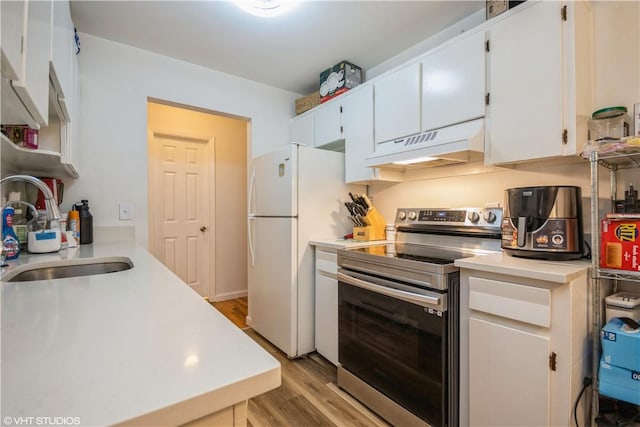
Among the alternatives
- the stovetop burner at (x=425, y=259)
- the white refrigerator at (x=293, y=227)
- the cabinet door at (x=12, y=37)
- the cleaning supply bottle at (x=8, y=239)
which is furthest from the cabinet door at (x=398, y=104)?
the cleaning supply bottle at (x=8, y=239)

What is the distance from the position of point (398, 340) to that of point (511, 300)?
610mm

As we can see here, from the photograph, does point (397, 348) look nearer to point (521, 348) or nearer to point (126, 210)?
point (521, 348)

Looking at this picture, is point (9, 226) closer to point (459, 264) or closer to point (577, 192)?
point (459, 264)

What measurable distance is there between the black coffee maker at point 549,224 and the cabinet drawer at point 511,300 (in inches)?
11.1

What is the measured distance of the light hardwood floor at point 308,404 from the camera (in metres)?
1.70

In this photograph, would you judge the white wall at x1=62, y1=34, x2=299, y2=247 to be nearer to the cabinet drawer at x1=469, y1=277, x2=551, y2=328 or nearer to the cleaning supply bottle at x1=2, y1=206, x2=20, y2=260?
the cleaning supply bottle at x1=2, y1=206, x2=20, y2=260

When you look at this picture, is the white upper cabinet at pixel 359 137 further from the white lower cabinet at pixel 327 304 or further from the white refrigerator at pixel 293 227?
the white lower cabinet at pixel 327 304

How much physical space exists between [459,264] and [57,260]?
186cm

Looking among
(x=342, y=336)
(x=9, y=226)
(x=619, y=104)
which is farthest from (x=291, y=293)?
(x=619, y=104)

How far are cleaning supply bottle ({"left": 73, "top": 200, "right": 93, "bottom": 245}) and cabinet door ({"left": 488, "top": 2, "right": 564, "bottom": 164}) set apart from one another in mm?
2638

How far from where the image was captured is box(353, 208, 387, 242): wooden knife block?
238 cm

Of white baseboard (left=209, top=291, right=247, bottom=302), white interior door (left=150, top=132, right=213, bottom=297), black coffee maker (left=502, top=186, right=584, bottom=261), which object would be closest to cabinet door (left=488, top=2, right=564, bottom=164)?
black coffee maker (left=502, top=186, right=584, bottom=261)

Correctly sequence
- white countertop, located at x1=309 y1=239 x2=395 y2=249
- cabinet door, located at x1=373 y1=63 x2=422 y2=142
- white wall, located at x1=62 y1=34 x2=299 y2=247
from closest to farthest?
cabinet door, located at x1=373 y1=63 x2=422 y2=142, white countertop, located at x1=309 y1=239 x2=395 y2=249, white wall, located at x1=62 y1=34 x2=299 y2=247

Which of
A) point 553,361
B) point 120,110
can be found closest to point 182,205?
point 120,110
